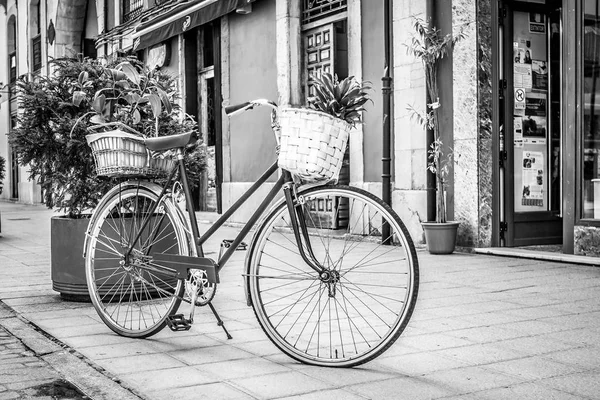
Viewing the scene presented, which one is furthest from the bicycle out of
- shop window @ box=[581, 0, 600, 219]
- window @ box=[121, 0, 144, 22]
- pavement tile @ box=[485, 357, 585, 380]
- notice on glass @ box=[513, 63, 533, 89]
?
window @ box=[121, 0, 144, 22]

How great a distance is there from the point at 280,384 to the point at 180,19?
12.7m

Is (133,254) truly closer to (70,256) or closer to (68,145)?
(70,256)

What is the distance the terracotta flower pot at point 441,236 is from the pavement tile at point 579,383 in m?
5.07

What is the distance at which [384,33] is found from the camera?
10.1 metres

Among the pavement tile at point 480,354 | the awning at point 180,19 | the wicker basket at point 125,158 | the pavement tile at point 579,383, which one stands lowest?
the pavement tile at point 579,383

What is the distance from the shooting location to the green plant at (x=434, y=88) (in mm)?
9148

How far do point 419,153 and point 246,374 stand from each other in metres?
6.31

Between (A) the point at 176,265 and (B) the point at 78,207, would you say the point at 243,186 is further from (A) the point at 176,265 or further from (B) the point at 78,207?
(A) the point at 176,265

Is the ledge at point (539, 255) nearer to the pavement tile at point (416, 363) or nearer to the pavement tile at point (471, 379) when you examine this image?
the pavement tile at point (416, 363)

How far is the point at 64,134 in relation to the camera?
234 inches

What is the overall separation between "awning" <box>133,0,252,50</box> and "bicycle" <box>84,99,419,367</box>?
344 inches

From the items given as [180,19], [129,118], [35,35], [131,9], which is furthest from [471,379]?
[35,35]

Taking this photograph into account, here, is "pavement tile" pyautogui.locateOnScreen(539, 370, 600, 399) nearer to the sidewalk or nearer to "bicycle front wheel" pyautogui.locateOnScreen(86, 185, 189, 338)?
the sidewalk

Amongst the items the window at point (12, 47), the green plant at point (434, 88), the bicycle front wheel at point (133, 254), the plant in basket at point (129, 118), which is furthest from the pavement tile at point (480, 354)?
the window at point (12, 47)
